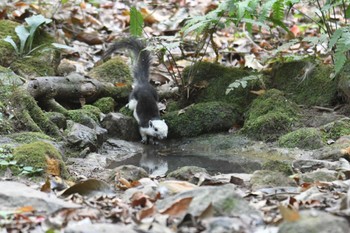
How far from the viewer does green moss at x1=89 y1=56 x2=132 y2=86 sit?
7.87 metres

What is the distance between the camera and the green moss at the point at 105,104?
24.2 feet

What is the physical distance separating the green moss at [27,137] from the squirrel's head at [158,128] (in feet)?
5.47

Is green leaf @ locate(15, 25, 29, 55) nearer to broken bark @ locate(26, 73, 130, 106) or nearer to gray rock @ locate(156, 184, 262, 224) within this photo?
broken bark @ locate(26, 73, 130, 106)

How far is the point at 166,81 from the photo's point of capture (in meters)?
8.30

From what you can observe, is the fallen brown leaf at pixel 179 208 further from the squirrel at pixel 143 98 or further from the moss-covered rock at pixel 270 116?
the squirrel at pixel 143 98

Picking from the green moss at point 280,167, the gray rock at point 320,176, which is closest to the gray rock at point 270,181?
the gray rock at point 320,176

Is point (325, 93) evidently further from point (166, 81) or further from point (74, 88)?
point (74, 88)

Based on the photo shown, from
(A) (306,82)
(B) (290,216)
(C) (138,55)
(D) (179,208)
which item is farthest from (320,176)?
(C) (138,55)

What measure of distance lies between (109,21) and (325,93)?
14.7ft

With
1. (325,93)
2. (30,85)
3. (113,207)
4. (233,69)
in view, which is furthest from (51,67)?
(113,207)

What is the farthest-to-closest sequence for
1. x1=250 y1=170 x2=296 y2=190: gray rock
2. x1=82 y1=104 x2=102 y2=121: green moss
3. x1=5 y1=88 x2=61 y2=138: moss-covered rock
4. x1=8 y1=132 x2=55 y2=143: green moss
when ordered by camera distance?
x1=82 y1=104 x2=102 y2=121: green moss
x1=5 y1=88 x2=61 y2=138: moss-covered rock
x1=8 y1=132 x2=55 y2=143: green moss
x1=250 y1=170 x2=296 y2=190: gray rock

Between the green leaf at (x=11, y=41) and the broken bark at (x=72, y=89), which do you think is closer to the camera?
the broken bark at (x=72, y=89)

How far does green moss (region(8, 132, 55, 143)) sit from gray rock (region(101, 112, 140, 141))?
4.89ft

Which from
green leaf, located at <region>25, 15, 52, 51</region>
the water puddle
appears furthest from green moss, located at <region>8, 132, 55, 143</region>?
green leaf, located at <region>25, 15, 52, 51</region>
